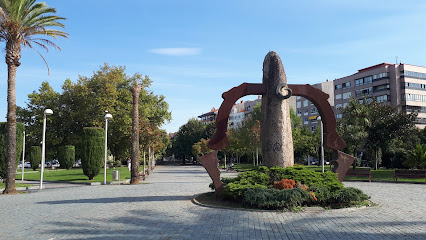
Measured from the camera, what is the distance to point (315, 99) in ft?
46.5

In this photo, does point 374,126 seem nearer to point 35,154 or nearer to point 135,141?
point 135,141

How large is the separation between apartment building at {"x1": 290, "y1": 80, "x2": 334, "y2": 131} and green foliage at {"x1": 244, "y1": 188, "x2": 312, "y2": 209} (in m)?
77.9

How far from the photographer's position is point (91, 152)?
86.0 ft

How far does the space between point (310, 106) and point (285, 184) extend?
82.7 metres

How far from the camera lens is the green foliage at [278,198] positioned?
1051 cm

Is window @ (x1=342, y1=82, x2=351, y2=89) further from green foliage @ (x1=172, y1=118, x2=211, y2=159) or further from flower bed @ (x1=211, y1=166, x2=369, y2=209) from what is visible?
flower bed @ (x1=211, y1=166, x2=369, y2=209)

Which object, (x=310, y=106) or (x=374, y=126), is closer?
(x=374, y=126)

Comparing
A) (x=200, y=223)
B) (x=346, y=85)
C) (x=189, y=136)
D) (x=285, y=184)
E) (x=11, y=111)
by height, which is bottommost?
(x=200, y=223)

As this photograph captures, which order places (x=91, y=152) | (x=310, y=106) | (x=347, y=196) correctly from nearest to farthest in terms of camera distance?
(x=347, y=196) < (x=91, y=152) < (x=310, y=106)

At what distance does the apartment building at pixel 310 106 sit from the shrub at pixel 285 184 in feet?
252

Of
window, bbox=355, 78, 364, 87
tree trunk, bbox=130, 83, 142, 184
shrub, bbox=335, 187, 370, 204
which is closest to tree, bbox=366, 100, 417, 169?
tree trunk, bbox=130, 83, 142, 184

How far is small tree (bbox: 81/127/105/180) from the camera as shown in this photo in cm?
2614

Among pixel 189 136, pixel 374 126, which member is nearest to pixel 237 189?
pixel 374 126

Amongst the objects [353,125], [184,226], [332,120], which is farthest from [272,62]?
[353,125]
